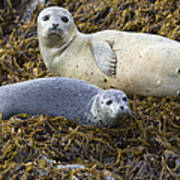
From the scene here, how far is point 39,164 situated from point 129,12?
2900 mm

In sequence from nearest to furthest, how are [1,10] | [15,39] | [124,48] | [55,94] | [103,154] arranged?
[103,154]
[55,94]
[124,48]
[15,39]
[1,10]

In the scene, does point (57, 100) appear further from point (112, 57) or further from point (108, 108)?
point (112, 57)

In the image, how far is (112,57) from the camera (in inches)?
154

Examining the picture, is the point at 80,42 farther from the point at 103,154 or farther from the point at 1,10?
the point at 1,10

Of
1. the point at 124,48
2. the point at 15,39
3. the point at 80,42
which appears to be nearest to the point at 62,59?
the point at 80,42

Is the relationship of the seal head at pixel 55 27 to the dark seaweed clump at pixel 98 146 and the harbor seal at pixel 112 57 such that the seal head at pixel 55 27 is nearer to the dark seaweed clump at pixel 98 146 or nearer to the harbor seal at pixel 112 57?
the harbor seal at pixel 112 57

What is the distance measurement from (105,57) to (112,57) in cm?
7

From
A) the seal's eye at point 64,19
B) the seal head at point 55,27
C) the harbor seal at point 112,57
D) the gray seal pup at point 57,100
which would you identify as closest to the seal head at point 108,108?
the gray seal pup at point 57,100

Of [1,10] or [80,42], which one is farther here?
[1,10]

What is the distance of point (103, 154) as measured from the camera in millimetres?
2814

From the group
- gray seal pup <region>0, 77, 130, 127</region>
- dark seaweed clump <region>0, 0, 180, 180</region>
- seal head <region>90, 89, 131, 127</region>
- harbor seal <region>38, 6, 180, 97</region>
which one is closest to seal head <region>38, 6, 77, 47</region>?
harbor seal <region>38, 6, 180, 97</region>

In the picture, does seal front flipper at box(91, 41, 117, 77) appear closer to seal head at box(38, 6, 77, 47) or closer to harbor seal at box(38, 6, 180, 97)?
harbor seal at box(38, 6, 180, 97)

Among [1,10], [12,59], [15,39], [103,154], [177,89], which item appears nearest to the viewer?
[103,154]

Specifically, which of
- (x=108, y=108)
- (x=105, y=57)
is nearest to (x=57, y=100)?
(x=108, y=108)
